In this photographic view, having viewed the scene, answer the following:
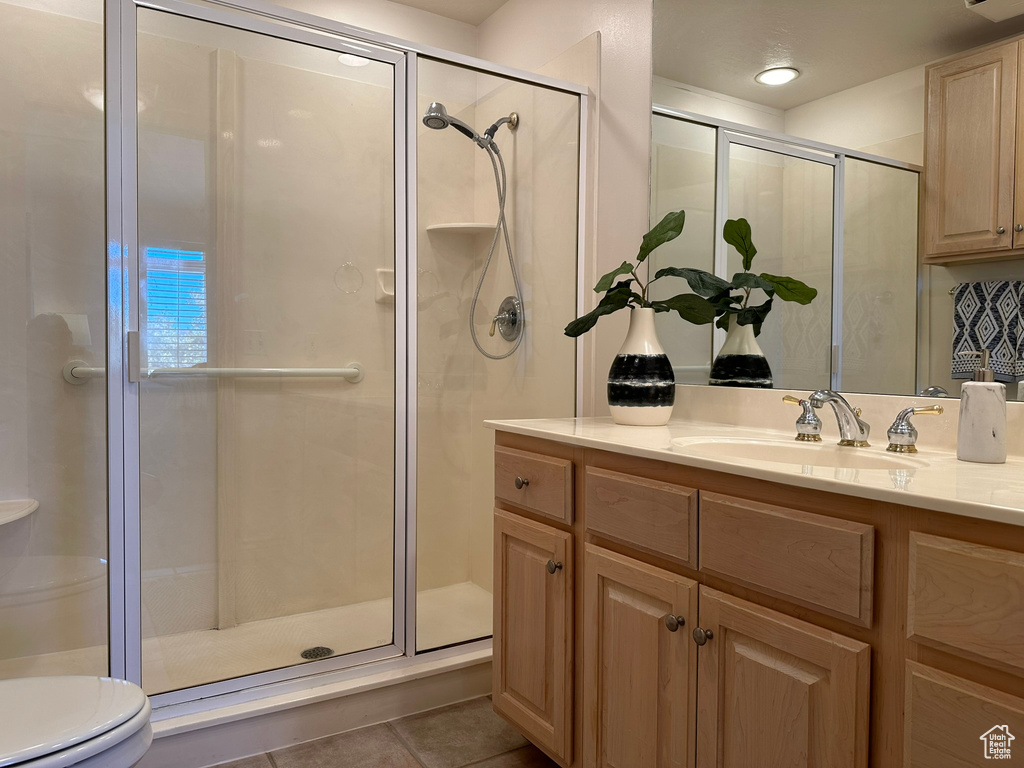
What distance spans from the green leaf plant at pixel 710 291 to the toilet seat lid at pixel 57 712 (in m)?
1.28

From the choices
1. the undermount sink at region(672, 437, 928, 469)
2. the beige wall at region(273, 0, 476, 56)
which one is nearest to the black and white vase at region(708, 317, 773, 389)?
the undermount sink at region(672, 437, 928, 469)

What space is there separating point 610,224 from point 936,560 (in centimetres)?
165

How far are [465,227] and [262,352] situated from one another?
2.48ft

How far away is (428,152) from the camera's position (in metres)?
2.18

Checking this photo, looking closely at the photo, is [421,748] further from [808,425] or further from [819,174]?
[819,174]

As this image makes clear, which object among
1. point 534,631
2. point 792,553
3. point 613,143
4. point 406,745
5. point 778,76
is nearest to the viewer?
point 792,553

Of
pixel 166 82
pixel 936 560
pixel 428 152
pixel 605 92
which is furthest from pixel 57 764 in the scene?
pixel 605 92

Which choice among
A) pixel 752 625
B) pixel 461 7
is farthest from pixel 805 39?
pixel 461 7

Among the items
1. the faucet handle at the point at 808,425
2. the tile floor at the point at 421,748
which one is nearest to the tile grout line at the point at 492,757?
the tile floor at the point at 421,748

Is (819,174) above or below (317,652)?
above

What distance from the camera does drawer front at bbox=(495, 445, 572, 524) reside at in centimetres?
158

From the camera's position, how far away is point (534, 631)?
5.47 ft

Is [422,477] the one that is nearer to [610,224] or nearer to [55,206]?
[610,224]

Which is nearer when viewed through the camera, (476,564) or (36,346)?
(36,346)
